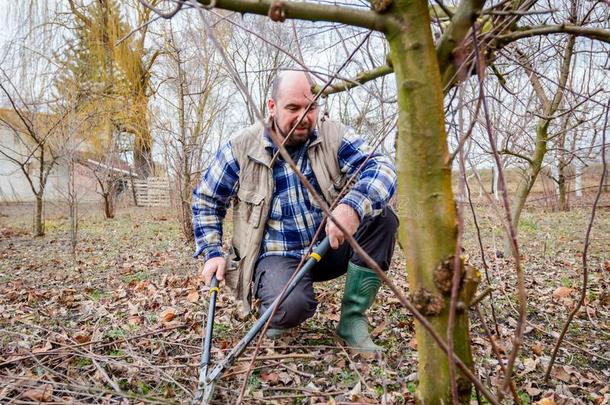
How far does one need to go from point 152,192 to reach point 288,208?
49.7ft

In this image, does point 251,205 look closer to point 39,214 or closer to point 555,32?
point 555,32

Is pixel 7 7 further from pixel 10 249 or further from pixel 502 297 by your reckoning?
pixel 502 297

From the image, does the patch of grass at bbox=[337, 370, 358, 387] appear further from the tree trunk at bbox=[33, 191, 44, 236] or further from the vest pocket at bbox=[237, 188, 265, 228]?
the tree trunk at bbox=[33, 191, 44, 236]

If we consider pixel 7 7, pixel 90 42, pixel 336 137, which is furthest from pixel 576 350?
pixel 90 42

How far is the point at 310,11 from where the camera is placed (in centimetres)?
94

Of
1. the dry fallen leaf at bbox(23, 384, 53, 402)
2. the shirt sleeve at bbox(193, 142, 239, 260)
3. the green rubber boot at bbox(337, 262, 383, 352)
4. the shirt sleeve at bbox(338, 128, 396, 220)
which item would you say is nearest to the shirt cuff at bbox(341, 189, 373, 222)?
the shirt sleeve at bbox(338, 128, 396, 220)

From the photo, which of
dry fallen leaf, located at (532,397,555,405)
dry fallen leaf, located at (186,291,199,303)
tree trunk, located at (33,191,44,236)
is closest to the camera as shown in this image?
dry fallen leaf, located at (532,397,555,405)

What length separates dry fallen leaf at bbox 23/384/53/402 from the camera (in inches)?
69.2

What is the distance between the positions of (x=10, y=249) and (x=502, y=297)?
8.20 metres

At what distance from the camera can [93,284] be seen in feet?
15.4

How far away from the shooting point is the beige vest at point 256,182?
8.73 ft

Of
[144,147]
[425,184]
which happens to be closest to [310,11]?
[425,184]

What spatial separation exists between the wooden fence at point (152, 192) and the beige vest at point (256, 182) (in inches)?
502

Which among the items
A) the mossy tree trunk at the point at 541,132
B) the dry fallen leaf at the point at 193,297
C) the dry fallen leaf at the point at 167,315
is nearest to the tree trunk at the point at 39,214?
the dry fallen leaf at the point at 193,297
